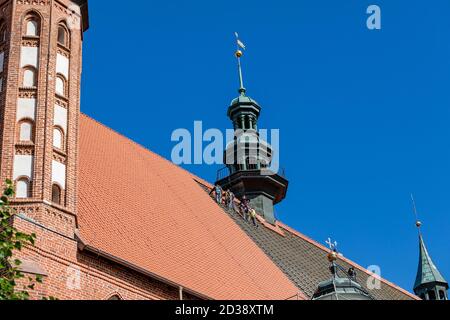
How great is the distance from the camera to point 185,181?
24.8 metres

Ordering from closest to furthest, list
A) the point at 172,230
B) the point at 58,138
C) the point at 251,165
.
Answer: the point at 58,138 < the point at 172,230 < the point at 251,165

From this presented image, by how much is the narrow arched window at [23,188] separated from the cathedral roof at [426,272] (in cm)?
2449

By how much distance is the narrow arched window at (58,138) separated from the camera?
15953 mm

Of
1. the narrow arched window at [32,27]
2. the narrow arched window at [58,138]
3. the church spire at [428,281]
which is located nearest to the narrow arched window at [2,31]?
the narrow arched window at [32,27]

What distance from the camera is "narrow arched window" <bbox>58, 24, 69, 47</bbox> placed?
56.3ft

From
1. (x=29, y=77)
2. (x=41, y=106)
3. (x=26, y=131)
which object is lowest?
(x=26, y=131)

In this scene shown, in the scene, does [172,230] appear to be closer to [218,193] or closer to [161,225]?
[161,225]

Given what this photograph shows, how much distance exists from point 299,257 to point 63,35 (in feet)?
41.3

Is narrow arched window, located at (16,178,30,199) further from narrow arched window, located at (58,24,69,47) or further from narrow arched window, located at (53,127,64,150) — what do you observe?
narrow arched window, located at (58,24,69,47)

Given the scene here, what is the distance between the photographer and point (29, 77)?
1622 centimetres

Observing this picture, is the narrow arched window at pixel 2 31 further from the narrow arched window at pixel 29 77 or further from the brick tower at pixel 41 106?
the narrow arched window at pixel 29 77

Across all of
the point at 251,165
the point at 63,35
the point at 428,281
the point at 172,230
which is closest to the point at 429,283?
Result: the point at 428,281
